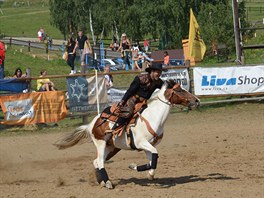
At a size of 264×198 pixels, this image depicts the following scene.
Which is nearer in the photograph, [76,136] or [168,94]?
[168,94]

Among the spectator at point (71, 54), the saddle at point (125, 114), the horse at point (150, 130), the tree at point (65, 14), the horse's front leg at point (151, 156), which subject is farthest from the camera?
the tree at point (65, 14)

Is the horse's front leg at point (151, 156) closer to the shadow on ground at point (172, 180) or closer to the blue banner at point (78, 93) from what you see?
the shadow on ground at point (172, 180)

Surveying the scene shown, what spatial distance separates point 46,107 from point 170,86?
25.2 ft

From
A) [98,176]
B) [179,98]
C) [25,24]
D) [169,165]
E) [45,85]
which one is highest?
[25,24]

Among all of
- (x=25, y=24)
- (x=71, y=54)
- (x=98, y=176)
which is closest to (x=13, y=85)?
(x=71, y=54)

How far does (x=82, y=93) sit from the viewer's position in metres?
17.8

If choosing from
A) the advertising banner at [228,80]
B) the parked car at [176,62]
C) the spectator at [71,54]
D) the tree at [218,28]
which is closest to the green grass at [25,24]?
the tree at [218,28]

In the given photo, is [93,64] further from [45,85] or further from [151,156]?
[151,156]

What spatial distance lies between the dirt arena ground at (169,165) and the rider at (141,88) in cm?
125

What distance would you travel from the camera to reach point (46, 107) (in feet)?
56.9

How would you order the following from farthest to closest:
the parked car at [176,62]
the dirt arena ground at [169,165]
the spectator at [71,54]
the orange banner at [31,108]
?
the parked car at [176,62] < the spectator at [71,54] < the orange banner at [31,108] < the dirt arena ground at [169,165]

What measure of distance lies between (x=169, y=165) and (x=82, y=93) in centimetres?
623

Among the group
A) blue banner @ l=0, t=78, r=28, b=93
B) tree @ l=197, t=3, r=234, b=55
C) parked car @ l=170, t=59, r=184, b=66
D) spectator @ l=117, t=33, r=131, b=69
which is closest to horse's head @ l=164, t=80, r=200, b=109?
blue banner @ l=0, t=78, r=28, b=93

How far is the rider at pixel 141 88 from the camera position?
33.0ft
